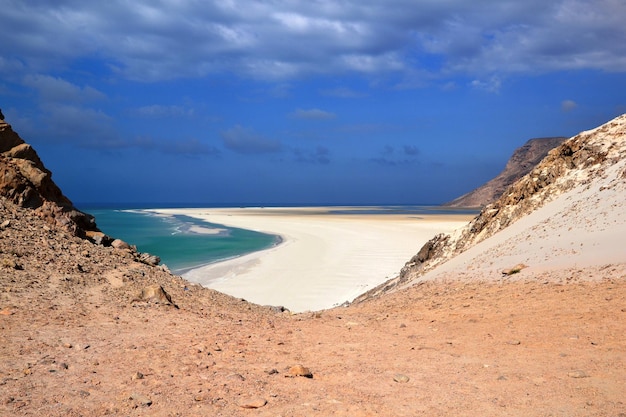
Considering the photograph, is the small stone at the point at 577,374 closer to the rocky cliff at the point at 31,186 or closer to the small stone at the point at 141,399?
the small stone at the point at 141,399

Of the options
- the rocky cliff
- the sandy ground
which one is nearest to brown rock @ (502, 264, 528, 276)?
the sandy ground

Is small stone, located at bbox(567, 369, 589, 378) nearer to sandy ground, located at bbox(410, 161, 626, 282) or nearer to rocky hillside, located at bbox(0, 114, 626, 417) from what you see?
rocky hillside, located at bbox(0, 114, 626, 417)

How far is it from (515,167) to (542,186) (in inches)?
6289

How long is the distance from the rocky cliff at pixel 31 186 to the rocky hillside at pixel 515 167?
509ft

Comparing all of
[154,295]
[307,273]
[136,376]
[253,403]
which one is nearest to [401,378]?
[253,403]

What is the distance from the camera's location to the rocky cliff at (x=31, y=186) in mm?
10891

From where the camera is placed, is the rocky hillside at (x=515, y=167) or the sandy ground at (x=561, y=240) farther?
the rocky hillside at (x=515, y=167)

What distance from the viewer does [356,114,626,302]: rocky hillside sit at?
14.2 m

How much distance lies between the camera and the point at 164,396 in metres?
4.69

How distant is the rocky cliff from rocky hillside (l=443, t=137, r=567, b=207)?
6106 inches

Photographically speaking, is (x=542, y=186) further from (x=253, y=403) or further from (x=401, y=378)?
(x=253, y=403)

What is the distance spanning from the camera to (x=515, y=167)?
162750 mm

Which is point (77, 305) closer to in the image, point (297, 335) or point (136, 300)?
point (136, 300)

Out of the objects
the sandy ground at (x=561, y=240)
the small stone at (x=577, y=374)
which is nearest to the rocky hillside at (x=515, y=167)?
the sandy ground at (x=561, y=240)
